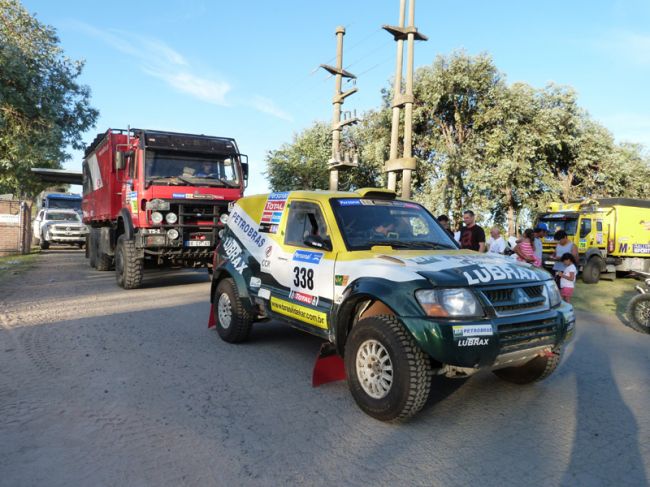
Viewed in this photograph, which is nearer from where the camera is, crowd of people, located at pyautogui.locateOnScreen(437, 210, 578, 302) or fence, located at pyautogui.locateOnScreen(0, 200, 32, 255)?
crowd of people, located at pyautogui.locateOnScreen(437, 210, 578, 302)

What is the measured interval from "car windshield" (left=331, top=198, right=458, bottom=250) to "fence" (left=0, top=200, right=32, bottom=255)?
1894 centimetres

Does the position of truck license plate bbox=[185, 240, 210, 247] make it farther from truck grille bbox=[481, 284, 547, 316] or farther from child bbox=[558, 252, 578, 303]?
truck grille bbox=[481, 284, 547, 316]

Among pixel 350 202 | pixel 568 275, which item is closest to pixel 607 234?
pixel 568 275

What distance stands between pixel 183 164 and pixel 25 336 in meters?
5.02

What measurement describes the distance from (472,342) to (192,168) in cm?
828

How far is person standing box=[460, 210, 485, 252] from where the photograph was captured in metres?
9.45

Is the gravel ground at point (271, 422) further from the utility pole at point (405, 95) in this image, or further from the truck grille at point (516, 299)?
the utility pole at point (405, 95)

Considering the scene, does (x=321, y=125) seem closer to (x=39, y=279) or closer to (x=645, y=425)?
(x=39, y=279)

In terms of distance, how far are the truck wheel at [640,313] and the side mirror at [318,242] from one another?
6.22 meters

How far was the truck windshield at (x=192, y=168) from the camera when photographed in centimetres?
1002

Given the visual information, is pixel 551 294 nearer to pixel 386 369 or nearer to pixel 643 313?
pixel 386 369

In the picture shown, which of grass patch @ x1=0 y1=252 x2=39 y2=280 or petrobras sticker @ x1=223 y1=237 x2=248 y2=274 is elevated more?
petrobras sticker @ x1=223 y1=237 x2=248 y2=274

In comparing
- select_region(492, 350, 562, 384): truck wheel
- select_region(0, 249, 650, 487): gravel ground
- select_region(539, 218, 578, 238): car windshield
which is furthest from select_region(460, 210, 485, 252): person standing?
select_region(539, 218, 578, 238): car windshield

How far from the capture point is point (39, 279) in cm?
1230
